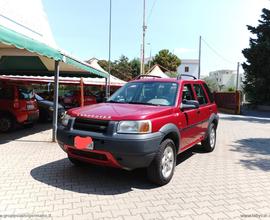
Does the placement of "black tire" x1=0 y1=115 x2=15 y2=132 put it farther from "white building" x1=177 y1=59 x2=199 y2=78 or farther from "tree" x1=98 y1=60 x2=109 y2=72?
"white building" x1=177 y1=59 x2=199 y2=78

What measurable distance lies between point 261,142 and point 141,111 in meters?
6.61

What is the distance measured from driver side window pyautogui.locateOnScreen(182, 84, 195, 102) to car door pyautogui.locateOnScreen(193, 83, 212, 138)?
0.36 m

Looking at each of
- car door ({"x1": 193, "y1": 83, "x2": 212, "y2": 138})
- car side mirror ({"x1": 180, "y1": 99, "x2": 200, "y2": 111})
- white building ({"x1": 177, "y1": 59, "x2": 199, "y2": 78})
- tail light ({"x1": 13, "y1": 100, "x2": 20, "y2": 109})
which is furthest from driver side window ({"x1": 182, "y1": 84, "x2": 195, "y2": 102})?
white building ({"x1": 177, "y1": 59, "x2": 199, "y2": 78})

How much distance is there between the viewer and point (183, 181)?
5.39 meters

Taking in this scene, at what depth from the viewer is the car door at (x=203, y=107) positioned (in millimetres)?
6909

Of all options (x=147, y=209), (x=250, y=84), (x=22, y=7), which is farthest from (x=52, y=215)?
(x=250, y=84)

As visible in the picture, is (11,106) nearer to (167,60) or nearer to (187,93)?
(187,93)

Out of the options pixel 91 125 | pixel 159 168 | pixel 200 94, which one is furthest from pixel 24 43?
pixel 200 94

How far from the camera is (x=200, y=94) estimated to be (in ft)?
23.7

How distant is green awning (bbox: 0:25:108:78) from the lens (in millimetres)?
6175

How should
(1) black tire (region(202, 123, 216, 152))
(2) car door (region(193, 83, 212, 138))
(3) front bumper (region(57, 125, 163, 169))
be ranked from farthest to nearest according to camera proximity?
1. (1) black tire (region(202, 123, 216, 152))
2. (2) car door (region(193, 83, 212, 138))
3. (3) front bumper (region(57, 125, 163, 169))

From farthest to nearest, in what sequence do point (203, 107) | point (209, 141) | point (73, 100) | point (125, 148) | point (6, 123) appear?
point (73, 100), point (6, 123), point (209, 141), point (203, 107), point (125, 148)

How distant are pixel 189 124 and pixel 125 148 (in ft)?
6.76

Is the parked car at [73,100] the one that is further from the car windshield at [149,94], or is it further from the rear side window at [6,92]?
the car windshield at [149,94]
